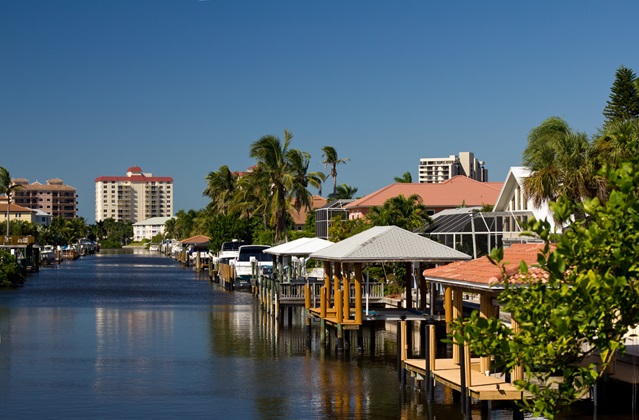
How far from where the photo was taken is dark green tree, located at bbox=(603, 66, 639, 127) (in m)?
52.9

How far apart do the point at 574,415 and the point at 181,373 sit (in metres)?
12.1

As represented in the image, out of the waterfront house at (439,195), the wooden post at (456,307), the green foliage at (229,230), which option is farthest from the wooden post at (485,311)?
the green foliage at (229,230)

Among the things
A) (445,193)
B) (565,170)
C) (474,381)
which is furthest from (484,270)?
(445,193)

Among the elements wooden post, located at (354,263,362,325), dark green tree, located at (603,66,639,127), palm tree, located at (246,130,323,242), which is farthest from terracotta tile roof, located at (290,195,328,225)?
wooden post, located at (354,263,362,325)

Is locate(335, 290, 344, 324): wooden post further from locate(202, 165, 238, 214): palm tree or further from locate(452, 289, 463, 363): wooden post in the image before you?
locate(202, 165, 238, 214): palm tree

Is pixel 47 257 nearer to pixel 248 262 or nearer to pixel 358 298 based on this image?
pixel 248 262

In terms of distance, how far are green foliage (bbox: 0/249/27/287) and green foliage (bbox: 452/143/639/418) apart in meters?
63.9

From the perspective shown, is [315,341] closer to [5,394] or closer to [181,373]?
[181,373]

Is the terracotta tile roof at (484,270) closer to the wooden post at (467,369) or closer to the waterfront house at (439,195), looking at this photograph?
the wooden post at (467,369)

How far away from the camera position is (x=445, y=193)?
88.4m

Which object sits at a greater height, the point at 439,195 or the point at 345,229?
the point at 439,195

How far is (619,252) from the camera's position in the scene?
9797mm

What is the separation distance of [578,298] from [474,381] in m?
10.7

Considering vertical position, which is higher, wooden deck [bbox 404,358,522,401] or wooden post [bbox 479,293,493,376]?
wooden post [bbox 479,293,493,376]
